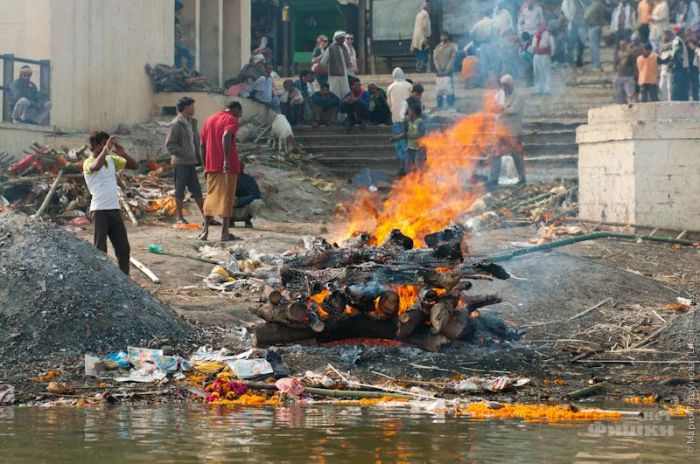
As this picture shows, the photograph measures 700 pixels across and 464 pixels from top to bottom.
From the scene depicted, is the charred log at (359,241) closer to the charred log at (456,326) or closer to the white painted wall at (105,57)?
the charred log at (456,326)

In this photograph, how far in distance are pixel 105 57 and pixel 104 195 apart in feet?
40.3

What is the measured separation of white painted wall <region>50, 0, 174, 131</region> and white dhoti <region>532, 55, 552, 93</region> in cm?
796

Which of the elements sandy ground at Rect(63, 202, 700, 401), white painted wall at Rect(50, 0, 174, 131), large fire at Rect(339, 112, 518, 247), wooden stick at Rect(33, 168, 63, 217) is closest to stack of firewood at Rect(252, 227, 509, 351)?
sandy ground at Rect(63, 202, 700, 401)

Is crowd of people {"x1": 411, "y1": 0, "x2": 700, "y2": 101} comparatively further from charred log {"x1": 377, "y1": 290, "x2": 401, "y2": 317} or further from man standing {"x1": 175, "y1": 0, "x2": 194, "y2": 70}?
charred log {"x1": 377, "y1": 290, "x2": 401, "y2": 317}

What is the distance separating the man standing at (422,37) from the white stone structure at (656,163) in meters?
13.3

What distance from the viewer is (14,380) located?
9.79 meters

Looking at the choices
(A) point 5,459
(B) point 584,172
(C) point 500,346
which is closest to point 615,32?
(B) point 584,172

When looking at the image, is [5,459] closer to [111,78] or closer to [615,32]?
[111,78]

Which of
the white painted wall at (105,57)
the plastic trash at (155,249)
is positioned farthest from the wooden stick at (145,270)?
the white painted wall at (105,57)

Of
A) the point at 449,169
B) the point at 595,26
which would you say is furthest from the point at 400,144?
the point at 595,26

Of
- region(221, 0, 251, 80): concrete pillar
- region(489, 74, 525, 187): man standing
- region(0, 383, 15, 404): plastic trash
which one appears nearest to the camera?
region(0, 383, 15, 404): plastic trash

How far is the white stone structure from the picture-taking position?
→ 54.9 feet

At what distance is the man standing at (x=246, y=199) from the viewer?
59.9 feet

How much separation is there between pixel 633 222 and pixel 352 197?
310 inches
